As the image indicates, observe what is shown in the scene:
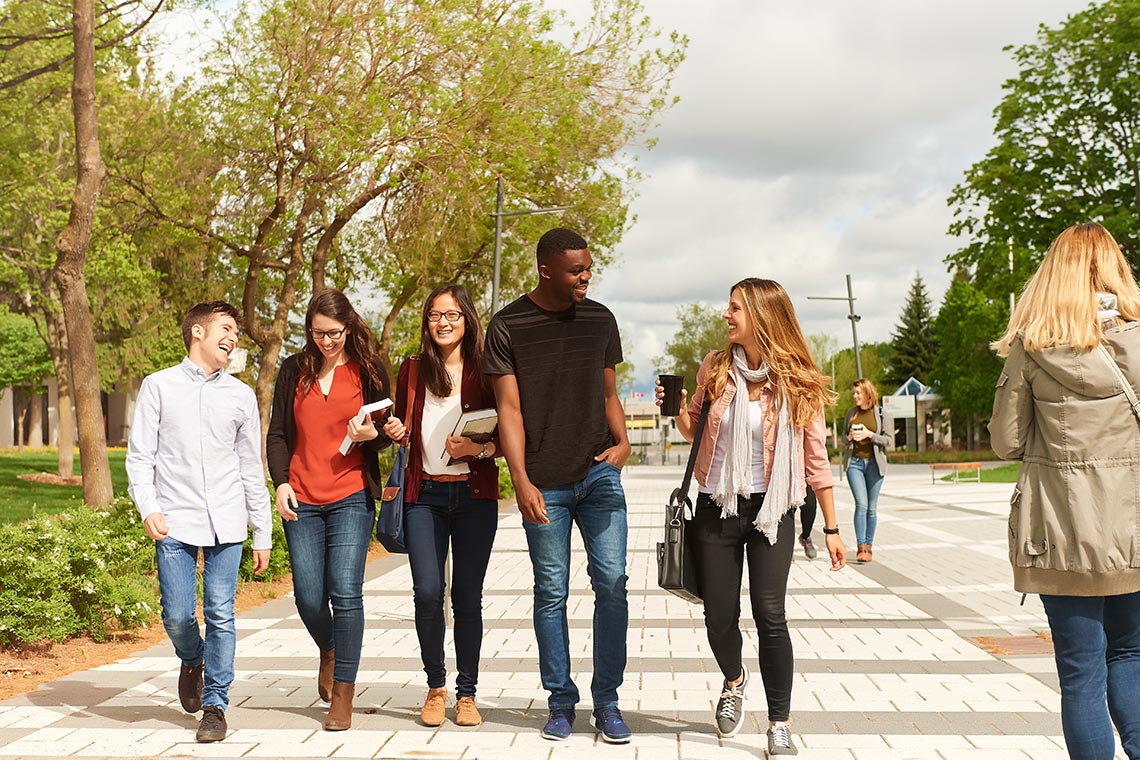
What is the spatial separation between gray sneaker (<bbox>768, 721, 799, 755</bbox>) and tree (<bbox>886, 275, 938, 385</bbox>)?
286 ft

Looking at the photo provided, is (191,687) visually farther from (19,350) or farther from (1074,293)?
(19,350)

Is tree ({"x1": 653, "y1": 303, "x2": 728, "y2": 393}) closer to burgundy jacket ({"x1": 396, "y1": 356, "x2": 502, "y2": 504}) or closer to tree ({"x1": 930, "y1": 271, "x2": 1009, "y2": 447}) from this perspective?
tree ({"x1": 930, "y1": 271, "x2": 1009, "y2": 447})

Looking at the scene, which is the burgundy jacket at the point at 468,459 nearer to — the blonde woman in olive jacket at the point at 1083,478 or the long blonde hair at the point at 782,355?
the long blonde hair at the point at 782,355

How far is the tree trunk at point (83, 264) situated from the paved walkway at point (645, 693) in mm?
3191

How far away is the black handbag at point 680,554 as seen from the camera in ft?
16.2

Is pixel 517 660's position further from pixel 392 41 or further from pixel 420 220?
pixel 420 220

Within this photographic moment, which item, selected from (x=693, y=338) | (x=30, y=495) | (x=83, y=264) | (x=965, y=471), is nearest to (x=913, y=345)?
(x=693, y=338)

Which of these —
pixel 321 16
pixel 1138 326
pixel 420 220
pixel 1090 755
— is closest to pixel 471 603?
pixel 1090 755

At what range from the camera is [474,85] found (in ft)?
56.5

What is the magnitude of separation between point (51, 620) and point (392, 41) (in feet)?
37.3

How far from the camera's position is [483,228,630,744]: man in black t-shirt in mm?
4992

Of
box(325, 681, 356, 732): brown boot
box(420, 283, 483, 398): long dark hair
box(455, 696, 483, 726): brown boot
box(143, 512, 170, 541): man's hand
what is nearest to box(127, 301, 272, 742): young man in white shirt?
box(143, 512, 170, 541): man's hand

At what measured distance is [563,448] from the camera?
5023 mm

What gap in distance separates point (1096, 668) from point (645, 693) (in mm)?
2635
